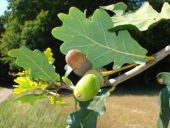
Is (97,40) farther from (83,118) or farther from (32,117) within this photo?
(32,117)

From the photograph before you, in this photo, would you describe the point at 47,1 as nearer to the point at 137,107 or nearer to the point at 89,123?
the point at 137,107

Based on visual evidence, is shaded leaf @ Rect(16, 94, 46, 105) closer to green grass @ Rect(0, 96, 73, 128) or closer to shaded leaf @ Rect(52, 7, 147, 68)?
shaded leaf @ Rect(52, 7, 147, 68)

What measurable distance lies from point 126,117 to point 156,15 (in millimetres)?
7209

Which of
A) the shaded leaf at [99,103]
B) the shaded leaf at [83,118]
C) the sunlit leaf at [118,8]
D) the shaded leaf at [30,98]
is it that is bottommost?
the shaded leaf at [83,118]

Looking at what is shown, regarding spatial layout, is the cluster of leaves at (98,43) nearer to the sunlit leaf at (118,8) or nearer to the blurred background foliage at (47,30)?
the sunlit leaf at (118,8)

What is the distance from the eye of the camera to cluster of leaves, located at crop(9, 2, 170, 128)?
29 centimetres

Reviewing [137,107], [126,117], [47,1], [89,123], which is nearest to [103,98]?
[89,123]

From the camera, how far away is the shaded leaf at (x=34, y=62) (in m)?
0.31

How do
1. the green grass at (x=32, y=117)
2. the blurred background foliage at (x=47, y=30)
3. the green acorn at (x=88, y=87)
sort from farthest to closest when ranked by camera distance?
the blurred background foliage at (x=47, y=30)
the green grass at (x=32, y=117)
the green acorn at (x=88, y=87)

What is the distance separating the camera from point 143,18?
306 mm

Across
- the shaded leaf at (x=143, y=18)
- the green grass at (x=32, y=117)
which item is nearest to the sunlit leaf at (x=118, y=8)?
the shaded leaf at (x=143, y=18)

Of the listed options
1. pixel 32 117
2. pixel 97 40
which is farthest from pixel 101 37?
pixel 32 117

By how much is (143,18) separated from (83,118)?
77 millimetres

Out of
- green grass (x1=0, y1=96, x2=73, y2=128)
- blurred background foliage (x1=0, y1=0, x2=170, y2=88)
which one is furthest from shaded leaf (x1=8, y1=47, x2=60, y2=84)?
blurred background foliage (x1=0, y1=0, x2=170, y2=88)
